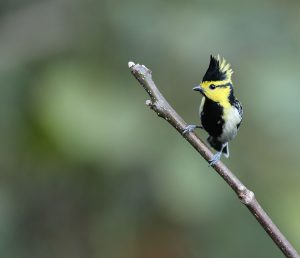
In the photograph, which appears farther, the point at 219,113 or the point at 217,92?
the point at 219,113

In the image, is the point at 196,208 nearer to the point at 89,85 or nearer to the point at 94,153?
the point at 94,153

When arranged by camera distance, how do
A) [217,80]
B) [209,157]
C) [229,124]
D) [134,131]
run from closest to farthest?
[209,157] → [217,80] → [229,124] → [134,131]

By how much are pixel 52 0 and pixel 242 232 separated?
2355 mm

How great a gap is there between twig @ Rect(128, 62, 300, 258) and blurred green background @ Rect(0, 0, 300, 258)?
236 cm

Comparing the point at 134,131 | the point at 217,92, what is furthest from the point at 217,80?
the point at 134,131

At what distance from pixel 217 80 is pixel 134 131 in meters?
2.36

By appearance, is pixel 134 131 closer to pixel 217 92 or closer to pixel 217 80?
pixel 217 92

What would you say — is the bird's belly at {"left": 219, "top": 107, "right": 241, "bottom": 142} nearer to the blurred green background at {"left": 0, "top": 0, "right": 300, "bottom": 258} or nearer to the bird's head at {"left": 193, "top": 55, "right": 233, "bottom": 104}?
the bird's head at {"left": 193, "top": 55, "right": 233, "bottom": 104}

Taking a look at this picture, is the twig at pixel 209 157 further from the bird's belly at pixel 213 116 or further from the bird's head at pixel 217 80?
the bird's belly at pixel 213 116

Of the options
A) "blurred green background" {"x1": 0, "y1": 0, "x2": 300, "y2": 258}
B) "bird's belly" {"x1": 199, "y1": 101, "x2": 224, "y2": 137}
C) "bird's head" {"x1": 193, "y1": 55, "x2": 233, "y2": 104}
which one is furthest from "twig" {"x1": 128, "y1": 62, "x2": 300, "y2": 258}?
"blurred green background" {"x1": 0, "y1": 0, "x2": 300, "y2": 258}

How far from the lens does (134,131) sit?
4406 mm

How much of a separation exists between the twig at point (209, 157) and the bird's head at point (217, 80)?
24 cm

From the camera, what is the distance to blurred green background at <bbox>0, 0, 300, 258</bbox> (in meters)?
4.32

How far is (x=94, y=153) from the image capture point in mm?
4348
